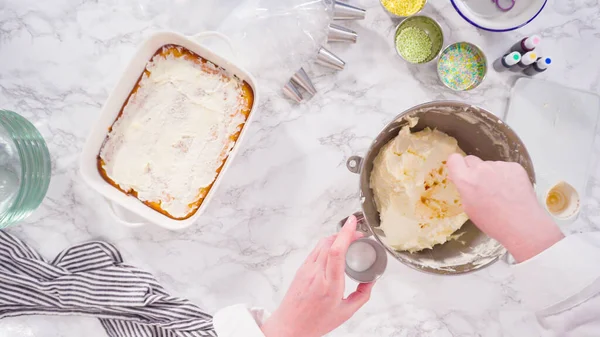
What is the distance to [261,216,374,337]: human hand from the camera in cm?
79

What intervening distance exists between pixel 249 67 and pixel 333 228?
402 mm

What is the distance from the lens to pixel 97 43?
3.32ft

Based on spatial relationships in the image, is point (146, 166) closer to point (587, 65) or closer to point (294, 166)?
point (294, 166)

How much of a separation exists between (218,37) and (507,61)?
60 centimetres

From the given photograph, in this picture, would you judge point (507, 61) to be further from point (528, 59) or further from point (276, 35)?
point (276, 35)

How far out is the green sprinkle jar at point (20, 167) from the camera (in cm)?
96

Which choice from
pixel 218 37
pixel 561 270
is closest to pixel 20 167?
pixel 218 37

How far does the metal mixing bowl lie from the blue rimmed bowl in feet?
0.78

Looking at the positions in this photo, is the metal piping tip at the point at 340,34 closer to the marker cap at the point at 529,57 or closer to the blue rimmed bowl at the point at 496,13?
the blue rimmed bowl at the point at 496,13

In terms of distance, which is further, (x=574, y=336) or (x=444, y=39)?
(x=444, y=39)

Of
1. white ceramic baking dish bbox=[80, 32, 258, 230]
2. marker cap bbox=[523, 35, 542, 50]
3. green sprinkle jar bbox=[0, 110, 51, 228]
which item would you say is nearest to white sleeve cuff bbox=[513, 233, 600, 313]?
marker cap bbox=[523, 35, 542, 50]

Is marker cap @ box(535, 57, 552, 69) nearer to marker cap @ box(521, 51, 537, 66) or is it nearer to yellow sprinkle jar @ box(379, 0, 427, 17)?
marker cap @ box(521, 51, 537, 66)

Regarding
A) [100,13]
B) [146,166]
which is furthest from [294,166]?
[100,13]

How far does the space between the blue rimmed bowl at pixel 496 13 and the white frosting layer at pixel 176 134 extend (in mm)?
513
